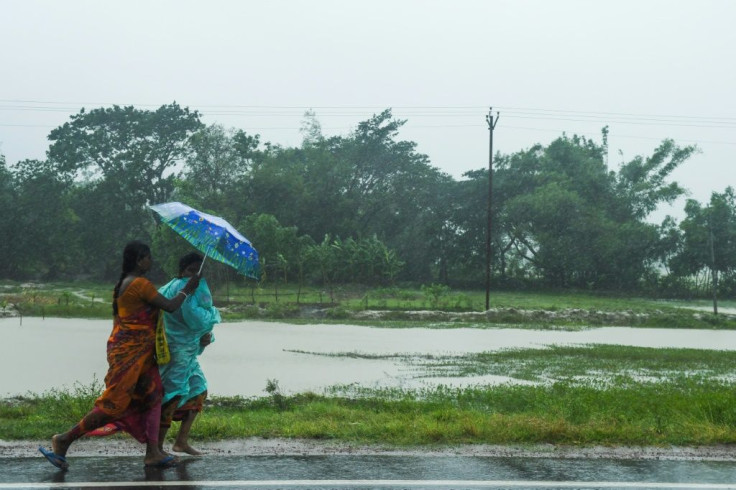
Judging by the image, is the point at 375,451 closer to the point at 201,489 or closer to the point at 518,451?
the point at 518,451

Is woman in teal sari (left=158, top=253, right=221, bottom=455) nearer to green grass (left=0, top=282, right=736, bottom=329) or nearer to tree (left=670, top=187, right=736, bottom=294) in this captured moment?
green grass (left=0, top=282, right=736, bottom=329)

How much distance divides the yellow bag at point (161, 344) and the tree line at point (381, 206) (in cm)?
3334

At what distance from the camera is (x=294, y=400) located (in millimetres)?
8641

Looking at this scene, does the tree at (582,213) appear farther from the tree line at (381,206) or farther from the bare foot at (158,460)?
the bare foot at (158,460)

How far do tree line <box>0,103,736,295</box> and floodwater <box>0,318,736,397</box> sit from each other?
57.7 feet

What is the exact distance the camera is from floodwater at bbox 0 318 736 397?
11.2 m

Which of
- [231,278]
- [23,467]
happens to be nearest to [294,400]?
[23,467]

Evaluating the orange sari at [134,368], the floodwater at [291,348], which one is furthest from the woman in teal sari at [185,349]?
the floodwater at [291,348]

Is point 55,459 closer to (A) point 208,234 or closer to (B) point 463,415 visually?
(A) point 208,234

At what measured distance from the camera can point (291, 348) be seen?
53.5 feet

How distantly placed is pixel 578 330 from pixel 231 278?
70.0 ft

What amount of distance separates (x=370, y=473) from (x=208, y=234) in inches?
79.1

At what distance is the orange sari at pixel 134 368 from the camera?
5.29 meters

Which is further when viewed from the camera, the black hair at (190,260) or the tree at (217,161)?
the tree at (217,161)
